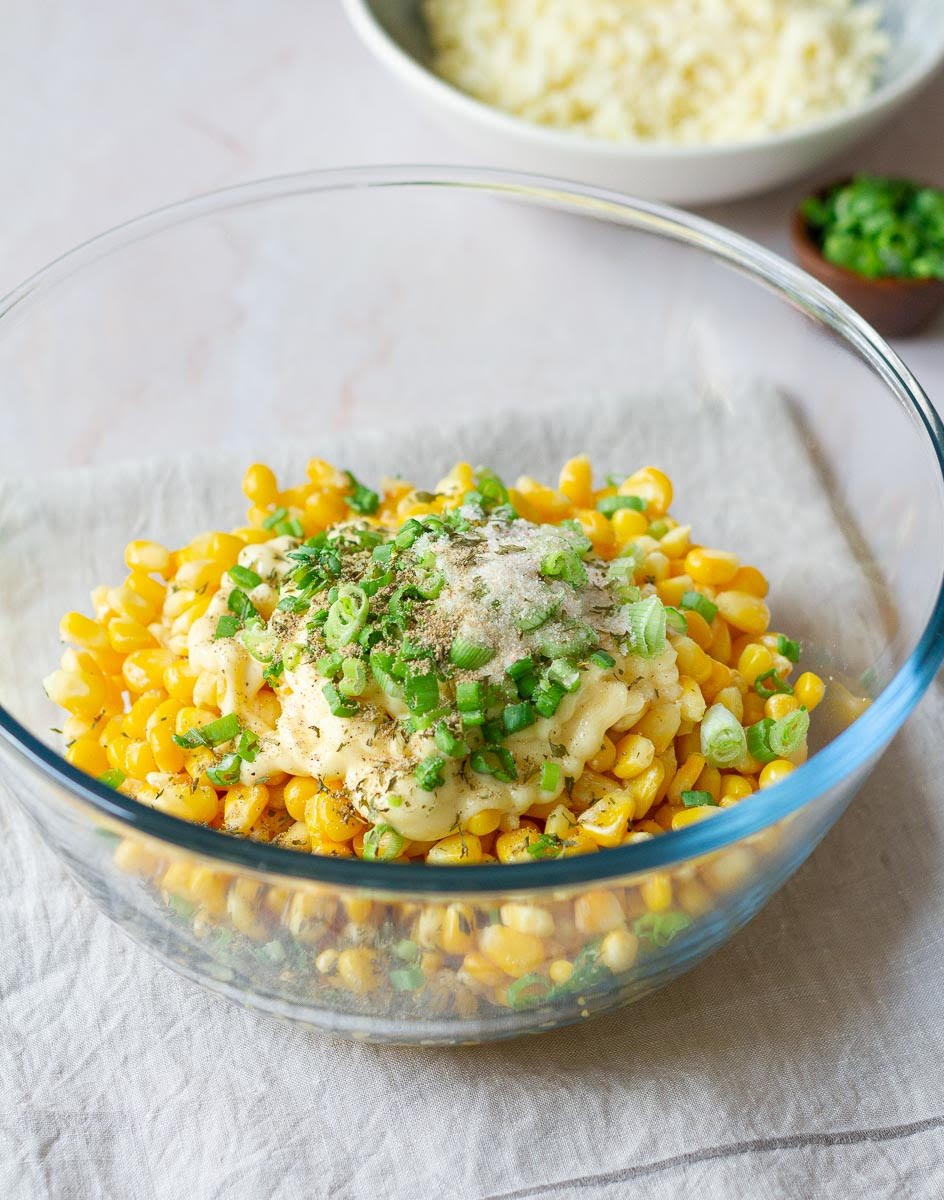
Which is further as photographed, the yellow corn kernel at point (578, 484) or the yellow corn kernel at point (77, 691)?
the yellow corn kernel at point (578, 484)

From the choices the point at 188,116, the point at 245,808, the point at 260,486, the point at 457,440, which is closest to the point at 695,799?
the point at 245,808

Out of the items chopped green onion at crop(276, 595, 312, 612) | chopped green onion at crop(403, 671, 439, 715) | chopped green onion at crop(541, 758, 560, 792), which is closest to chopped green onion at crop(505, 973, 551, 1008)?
chopped green onion at crop(541, 758, 560, 792)

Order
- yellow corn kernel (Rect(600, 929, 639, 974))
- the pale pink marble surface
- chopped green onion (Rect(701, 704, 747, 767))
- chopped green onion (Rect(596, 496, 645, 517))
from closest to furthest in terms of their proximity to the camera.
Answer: yellow corn kernel (Rect(600, 929, 639, 974)) < chopped green onion (Rect(701, 704, 747, 767)) < chopped green onion (Rect(596, 496, 645, 517)) < the pale pink marble surface

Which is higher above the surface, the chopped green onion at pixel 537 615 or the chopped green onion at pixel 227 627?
the chopped green onion at pixel 227 627

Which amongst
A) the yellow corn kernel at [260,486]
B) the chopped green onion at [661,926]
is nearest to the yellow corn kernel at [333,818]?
the chopped green onion at [661,926]

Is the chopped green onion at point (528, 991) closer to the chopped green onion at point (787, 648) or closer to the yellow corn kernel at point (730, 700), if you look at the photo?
the yellow corn kernel at point (730, 700)

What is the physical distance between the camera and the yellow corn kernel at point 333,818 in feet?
5.17

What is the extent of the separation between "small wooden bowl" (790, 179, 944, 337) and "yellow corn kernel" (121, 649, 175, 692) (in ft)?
5.35

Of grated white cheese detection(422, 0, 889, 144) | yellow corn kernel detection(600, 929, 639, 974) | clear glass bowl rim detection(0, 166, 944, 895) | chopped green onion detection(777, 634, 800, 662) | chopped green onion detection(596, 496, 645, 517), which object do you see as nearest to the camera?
clear glass bowl rim detection(0, 166, 944, 895)

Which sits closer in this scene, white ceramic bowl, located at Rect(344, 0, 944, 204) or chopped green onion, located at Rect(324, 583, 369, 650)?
chopped green onion, located at Rect(324, 583, 369, 650)

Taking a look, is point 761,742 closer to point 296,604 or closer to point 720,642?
point 720,642

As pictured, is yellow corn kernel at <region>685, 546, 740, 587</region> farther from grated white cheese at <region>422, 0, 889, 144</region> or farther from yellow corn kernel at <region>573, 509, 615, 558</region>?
grated white cheese at <region>422, 0, 889, 144</region>

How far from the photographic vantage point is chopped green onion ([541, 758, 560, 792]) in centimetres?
156

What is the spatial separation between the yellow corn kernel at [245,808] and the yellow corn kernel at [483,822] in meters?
0.26
